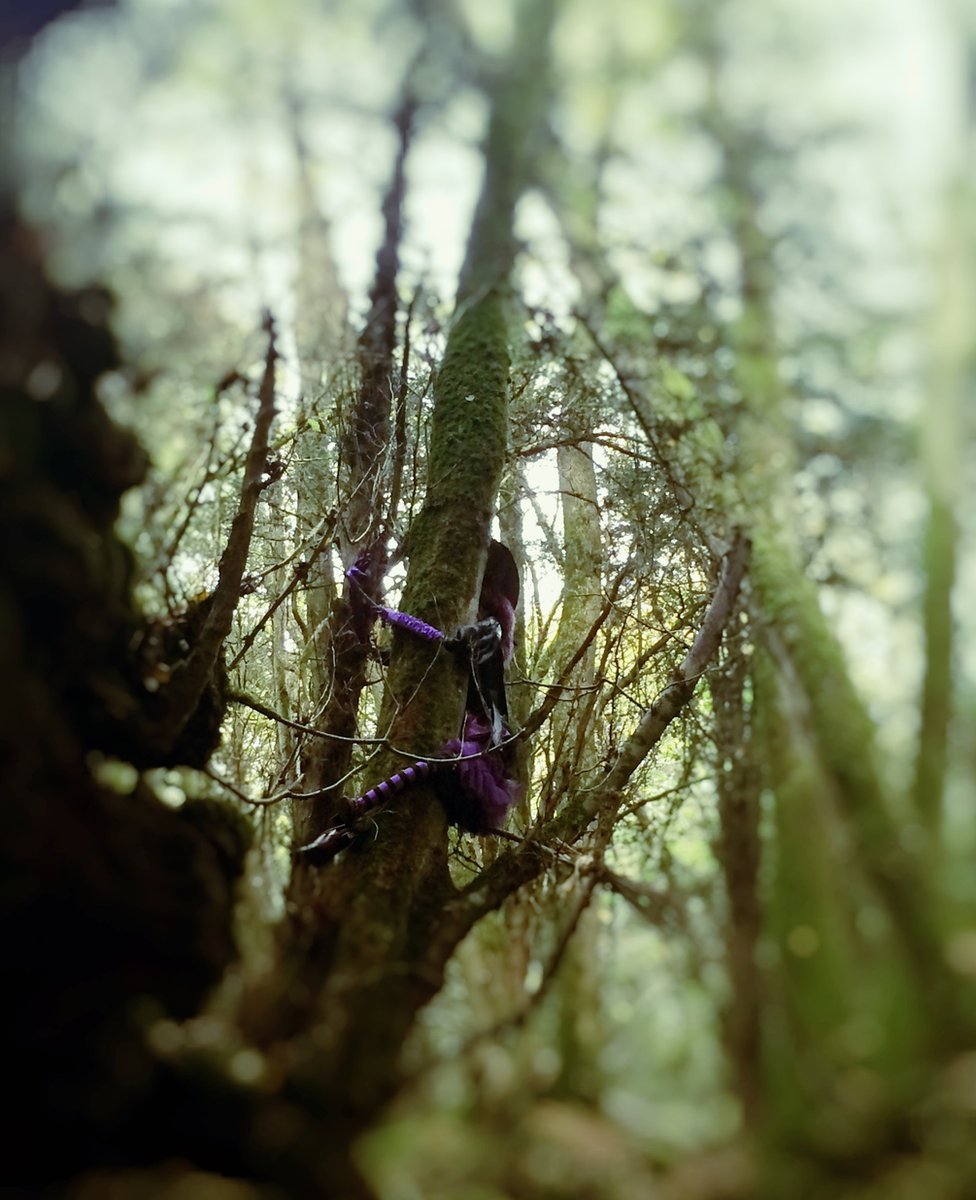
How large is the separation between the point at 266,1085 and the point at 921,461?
5.56 feet

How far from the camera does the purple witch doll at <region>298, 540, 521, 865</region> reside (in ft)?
10.0

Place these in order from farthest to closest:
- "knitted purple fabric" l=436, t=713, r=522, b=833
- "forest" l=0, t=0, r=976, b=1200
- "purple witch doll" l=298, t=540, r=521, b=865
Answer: "knitted purple fabric" l=436, t=713, r=522, b=833, "purple witch doll" l=298, t=540, r=521, b=865, "forest" l=0, t=0, r=976, b=1200

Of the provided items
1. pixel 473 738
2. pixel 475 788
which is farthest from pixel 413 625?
pixel 473 738

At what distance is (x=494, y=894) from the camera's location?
302 cm

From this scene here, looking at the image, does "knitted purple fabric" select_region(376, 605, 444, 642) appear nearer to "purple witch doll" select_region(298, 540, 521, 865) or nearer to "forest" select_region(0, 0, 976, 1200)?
"purple witch doll" select_region(298, 540, 521, 865)

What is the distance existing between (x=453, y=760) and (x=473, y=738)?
1.16 meters

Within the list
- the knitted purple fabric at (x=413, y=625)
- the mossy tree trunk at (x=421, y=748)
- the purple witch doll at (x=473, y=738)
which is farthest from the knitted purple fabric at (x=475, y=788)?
the knitted purple fabric at (x=413, y=625)

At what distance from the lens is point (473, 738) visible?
4176 mm

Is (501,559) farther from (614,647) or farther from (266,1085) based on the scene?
(266,1085)

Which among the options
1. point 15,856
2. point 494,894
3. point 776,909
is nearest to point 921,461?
point 776,909

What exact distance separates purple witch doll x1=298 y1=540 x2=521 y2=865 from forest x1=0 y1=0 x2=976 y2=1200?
0.20 ft

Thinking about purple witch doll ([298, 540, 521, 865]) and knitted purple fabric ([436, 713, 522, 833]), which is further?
knitted purple fabric ([436, 713, 522, 833])

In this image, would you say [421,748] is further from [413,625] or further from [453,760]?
[413,625]

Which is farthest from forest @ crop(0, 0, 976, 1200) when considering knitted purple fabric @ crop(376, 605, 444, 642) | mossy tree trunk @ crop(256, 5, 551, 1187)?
knitted purple fabric @ crop(376, 605, 444, 642)
